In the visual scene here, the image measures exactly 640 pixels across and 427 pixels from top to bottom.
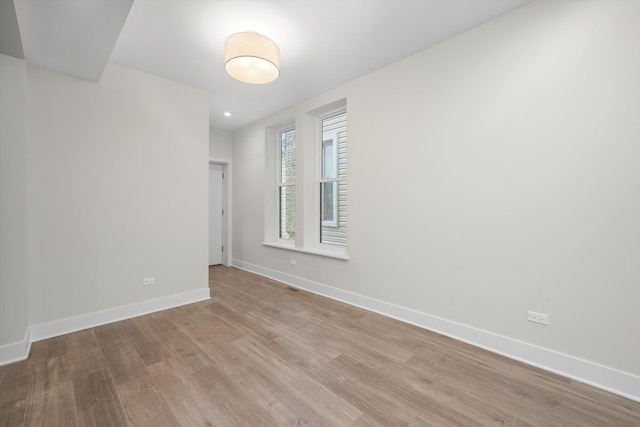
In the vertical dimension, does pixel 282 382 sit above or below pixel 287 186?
below

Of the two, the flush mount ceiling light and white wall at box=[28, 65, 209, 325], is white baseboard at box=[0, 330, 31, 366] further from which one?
the flush mount ceiling light

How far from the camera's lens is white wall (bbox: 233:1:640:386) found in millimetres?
1807

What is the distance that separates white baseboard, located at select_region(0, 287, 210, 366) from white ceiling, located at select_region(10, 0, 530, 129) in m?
2.45

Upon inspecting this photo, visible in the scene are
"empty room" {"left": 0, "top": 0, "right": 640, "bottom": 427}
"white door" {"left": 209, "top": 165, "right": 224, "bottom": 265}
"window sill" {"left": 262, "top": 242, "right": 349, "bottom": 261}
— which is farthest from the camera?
"white door" {"left": 209, "top": 165, "right": 224, "bottom": 265}

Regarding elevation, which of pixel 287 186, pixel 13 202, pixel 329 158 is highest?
pixel 329 158

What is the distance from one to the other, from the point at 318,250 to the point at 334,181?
3.52ft

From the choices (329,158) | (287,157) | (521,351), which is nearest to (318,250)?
(329,158)

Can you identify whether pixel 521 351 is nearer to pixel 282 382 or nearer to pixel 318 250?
pixel 282 382

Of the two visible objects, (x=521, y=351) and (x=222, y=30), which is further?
(x=222, y=30)

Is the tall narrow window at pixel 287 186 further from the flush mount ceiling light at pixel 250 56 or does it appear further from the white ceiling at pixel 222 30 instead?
the flush mount ceiling light at pixel 250 56

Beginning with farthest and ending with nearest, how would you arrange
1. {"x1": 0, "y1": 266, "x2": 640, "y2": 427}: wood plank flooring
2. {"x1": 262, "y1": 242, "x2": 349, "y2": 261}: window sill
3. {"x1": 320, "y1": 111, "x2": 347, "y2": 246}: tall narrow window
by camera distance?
{"x1": 320, "y1": 111, "x2": 347, "y2": 246}: tall narrow window → {"x1": 262, "y1": 242, "x2": 349, "y2": 261}: window sill → {"x1": 0, "y1": 266, "x2": 640, "y2": 427}: wood plank flooring

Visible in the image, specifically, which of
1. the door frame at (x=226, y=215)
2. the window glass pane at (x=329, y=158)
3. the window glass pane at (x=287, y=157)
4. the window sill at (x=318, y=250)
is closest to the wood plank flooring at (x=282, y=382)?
the window sill at (x=318, y=250)

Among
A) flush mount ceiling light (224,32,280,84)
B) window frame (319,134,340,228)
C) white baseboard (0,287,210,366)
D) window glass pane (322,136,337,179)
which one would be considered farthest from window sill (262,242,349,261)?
flush mount ceiling light (224,32,280,84)

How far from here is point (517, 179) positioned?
2.19 m
